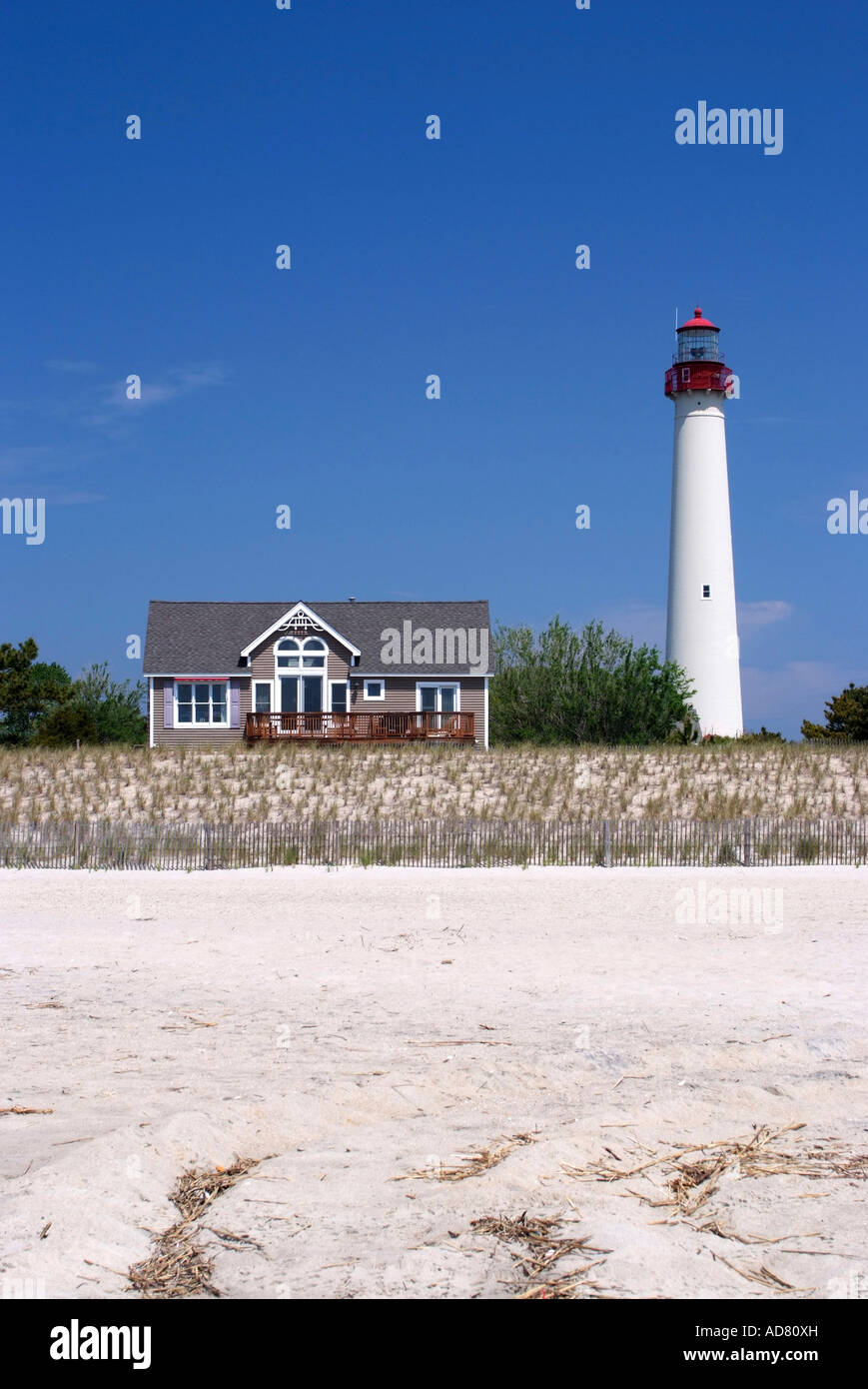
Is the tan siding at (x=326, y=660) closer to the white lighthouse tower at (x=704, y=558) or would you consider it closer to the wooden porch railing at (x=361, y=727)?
the wooden porch railing at (x=361, y=727)

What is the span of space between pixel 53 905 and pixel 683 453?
34839 millimetres

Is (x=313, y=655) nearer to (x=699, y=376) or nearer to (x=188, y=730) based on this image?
(x=188, y=730)

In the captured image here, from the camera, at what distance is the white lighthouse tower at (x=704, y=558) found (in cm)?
4559

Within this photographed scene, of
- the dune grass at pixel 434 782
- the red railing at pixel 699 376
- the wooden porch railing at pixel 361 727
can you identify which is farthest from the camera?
the red railing at pixel 699 376

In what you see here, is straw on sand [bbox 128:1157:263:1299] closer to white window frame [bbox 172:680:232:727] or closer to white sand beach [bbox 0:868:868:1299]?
white sand beach [bbox 0:868:868:1299]

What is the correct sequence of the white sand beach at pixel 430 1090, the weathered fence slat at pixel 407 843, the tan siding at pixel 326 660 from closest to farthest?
the white sand beach at pixel 430 1090 → the weathered fence slat at pixel 407 843 → the tan siding at pixel 326 660

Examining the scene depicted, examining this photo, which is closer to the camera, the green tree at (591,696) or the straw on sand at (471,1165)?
the straw on sand at (471,1165)

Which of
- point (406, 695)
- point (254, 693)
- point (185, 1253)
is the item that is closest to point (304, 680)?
point (254, 693)

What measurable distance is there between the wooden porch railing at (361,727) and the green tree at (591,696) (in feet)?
13.1

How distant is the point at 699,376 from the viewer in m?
46.3

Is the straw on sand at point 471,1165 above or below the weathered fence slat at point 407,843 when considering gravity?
below

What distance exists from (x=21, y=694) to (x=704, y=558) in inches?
1040

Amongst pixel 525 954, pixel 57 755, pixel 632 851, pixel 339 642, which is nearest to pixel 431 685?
pixel 339 642

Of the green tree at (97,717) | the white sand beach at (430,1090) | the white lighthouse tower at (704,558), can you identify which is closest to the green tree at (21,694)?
the green tree at (97,717)
